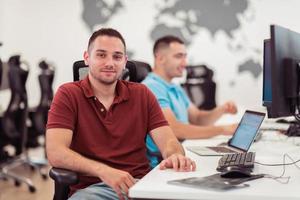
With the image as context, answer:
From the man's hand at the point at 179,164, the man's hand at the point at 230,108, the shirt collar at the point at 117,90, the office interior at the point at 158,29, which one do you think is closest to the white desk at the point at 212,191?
the man's hand at the point at 179,164

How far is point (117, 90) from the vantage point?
207cm

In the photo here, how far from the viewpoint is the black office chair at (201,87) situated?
16.7ft

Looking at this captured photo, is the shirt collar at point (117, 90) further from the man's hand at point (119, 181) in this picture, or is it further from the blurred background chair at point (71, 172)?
the man's hand at point (119, 181)

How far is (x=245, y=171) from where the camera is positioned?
1598 mm

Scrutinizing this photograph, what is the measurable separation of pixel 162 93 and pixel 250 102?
342 cm

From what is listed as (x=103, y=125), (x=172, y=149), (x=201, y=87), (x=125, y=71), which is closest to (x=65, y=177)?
(x=103, y=125)

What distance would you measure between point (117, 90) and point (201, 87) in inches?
123

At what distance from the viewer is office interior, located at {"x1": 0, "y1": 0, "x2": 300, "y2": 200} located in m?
5.88

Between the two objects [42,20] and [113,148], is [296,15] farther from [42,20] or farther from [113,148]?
[113,148]

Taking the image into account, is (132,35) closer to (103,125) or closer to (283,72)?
(103,125)

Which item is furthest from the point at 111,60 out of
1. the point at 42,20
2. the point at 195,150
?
the point at 42,20

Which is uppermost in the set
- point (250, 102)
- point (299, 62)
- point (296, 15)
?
point (296, 15)

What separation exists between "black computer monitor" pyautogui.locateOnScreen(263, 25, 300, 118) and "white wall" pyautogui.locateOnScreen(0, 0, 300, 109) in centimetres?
396

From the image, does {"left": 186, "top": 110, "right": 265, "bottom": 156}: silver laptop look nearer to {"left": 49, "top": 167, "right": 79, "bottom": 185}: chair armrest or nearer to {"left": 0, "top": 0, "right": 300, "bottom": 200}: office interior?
{"left": 49, "top": 167, "right": 79, "bottom": 185}: chair armrest
